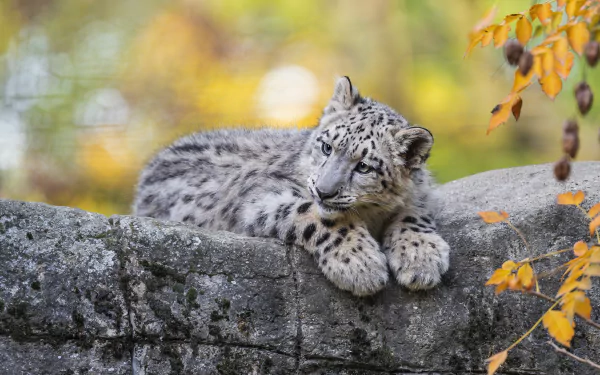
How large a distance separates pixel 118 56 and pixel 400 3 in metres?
4.08

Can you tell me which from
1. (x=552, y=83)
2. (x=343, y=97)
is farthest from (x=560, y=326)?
(x=343, y=97)

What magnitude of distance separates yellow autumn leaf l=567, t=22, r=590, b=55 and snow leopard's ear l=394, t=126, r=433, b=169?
54.0 inches

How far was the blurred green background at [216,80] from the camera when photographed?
10492 mm

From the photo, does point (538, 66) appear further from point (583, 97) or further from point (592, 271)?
point (592, 271)

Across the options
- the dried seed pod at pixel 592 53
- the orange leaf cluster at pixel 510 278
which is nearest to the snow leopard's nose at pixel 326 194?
the orange leaf cluster at pixel 510 278

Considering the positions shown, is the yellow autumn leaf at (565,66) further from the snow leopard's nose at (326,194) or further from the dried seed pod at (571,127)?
the snow leopard's nose at (326,194)

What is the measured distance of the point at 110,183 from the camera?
35.5 ft

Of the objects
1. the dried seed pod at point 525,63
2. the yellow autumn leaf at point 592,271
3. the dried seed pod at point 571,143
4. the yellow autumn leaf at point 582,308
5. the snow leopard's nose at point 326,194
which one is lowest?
the yellow autumn leaf at point 582,308

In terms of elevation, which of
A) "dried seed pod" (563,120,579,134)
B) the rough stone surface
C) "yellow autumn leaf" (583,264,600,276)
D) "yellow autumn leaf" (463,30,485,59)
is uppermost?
"yellow autumn leaf" (463,30,485,59)

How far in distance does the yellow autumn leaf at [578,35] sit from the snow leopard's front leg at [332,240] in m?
1.40

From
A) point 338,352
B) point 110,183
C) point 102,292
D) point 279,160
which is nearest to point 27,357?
point 102,292

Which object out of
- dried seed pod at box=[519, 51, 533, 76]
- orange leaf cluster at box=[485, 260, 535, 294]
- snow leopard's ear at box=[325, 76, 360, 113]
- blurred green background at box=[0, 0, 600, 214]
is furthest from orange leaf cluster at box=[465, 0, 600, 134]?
blurred green background at box=[0, 0, 600, 214]

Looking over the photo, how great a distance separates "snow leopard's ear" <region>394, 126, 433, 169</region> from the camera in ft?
13.2

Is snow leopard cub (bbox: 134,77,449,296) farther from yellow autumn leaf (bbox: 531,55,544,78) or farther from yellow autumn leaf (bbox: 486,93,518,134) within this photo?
yellow autumn leaf (bbox: 531,55,544,78)
